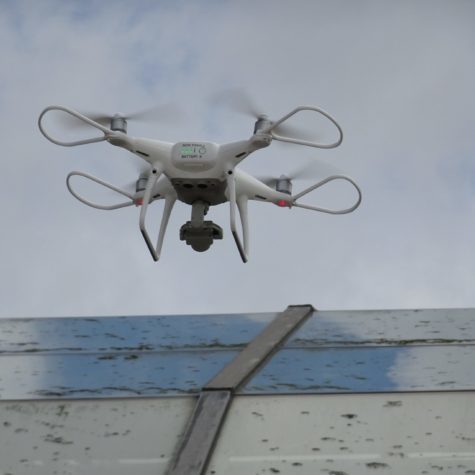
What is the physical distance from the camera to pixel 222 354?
12.6 m

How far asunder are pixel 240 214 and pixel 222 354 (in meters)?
9.44

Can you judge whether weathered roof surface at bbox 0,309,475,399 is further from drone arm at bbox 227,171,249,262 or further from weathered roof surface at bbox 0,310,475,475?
drone arm at bbox 227,171,249,262

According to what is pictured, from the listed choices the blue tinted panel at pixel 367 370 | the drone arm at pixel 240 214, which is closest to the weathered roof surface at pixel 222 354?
the blue tinted panel at pixel 367 370

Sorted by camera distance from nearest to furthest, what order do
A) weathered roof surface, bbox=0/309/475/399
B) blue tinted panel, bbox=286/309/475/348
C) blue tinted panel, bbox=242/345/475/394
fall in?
1. blue tinted panel, bbox=242/345/475/394
2. weathered roof surface, bbox=0/309/475/399
3. blue tinted panel, bbox=286/309/475/348

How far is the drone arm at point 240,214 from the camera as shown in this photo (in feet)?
64.7

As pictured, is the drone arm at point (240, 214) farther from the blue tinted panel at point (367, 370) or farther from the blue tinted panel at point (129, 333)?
the blue tinted panel at point (367, 370)

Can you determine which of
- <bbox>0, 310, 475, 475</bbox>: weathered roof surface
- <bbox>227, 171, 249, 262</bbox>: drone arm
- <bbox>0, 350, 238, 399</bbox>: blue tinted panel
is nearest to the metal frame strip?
<bbox>0, 310, 475, 475</bbox>: weathered roof surface

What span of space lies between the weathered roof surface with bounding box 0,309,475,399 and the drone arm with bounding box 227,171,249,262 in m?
5.76

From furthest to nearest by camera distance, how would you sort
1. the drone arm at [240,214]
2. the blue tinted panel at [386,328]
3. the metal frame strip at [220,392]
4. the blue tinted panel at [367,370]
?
the drone arm at [240,214], the blue tinted panel at [386,328], the blue tinted panel at [367,370], the metal frame strip at [220,392]

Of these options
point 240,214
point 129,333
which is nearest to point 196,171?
point 240,214

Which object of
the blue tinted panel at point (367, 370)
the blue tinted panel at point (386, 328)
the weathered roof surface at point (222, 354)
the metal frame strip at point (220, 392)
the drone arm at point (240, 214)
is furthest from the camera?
the drone arm at point (240, 214)

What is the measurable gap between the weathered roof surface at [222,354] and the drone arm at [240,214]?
18.9 ft

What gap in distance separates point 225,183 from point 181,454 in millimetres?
11087

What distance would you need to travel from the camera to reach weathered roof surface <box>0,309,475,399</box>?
1145 cm
